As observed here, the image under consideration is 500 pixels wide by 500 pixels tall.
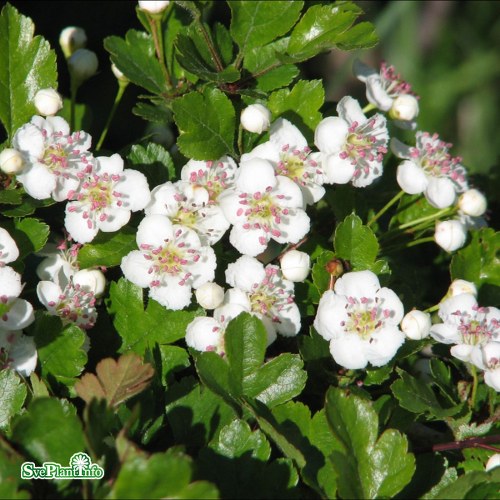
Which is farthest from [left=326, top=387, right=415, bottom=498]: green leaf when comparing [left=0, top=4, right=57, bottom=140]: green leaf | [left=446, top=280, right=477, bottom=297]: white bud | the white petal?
[left=0, top=4, right=57, bottom=140]: green leaf

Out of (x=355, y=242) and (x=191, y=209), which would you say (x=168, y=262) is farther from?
(x=355, y=242)

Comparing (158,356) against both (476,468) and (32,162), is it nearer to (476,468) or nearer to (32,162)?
(32,162)

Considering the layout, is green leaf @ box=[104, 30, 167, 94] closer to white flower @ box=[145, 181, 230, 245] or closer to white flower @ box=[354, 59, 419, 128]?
white flower @ box=[145, 181, 230, 245]

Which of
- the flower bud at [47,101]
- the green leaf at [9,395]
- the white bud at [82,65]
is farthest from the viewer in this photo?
the white bud at [82,65]

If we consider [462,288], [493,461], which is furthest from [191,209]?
[493,461]

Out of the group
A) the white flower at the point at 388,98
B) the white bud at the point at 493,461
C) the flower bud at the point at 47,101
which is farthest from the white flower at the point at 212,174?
the white bud at the point at 493,461

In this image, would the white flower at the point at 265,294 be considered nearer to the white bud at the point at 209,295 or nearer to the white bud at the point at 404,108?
the white bud at the point at 209,295
